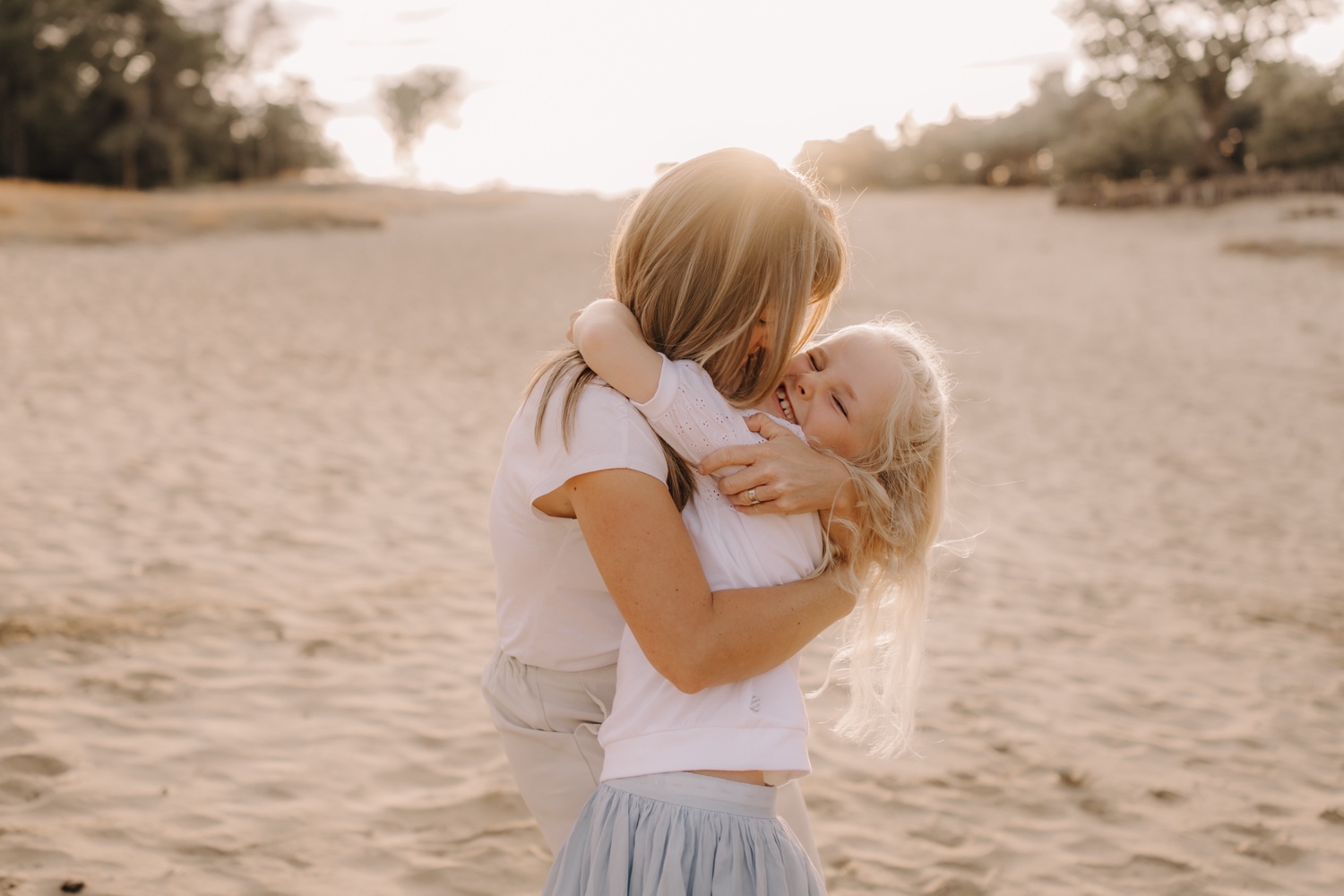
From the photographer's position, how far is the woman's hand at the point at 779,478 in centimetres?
144

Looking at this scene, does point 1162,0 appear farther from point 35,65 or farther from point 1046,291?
point 35,65

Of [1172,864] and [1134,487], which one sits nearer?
[1172,864]

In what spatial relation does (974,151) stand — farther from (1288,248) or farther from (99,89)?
(99,89)

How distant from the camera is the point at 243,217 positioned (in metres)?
24.7

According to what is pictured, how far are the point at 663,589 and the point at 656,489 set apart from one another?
A: 0.44 feet

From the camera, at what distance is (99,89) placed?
42250 mm

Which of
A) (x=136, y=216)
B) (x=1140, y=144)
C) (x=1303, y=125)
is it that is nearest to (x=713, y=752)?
(x=136, y=216)

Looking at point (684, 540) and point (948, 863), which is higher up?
point (684, 540)

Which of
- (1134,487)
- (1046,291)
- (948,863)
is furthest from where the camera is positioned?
(1046,291)

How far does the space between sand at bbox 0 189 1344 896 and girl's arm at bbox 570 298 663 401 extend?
1674mm

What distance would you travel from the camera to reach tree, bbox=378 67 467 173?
73000mm

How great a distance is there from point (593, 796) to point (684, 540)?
0.43 m

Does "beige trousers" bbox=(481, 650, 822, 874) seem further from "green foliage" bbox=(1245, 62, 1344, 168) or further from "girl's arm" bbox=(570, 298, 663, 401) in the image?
"green foliage" bbox=(1245, 62, 1344, 168)

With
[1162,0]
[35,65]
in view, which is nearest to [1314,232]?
[1162,0]
